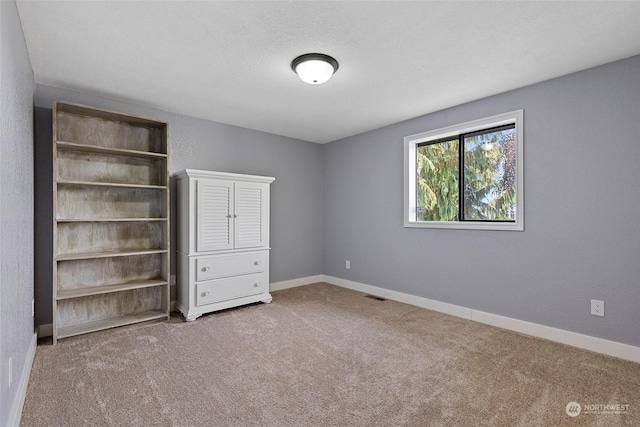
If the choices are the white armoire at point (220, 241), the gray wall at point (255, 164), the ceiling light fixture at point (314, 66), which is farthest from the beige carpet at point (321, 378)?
the ceiling light fixture at point (314, 66)

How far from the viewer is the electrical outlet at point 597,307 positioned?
8.16 feet

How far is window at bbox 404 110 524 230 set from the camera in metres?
3.10

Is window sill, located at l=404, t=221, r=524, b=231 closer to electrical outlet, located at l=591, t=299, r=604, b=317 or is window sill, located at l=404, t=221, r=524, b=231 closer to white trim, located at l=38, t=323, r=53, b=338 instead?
electrical outlet, located at l=591, t=299, r=604, b=317

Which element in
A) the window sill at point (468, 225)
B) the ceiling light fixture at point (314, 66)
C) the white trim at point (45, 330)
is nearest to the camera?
the ceiling light fixture at point (314, 66)

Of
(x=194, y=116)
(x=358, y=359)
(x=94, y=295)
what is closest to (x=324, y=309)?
(x=358, y=359)

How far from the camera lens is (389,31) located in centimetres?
205

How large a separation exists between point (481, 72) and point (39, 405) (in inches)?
150

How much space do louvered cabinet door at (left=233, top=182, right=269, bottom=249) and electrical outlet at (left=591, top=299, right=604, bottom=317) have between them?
10.5ft

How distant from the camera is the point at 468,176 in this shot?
3.52 m

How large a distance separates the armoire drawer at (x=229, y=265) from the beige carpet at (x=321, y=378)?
549 millimetres

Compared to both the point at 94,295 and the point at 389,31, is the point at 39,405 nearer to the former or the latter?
the point at 94,295

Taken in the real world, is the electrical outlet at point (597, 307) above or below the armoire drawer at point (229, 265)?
below

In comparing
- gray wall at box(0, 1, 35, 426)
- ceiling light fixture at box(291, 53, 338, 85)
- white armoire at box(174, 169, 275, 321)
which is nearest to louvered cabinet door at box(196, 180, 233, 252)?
white armoire at box(174, 169, 275, 321)

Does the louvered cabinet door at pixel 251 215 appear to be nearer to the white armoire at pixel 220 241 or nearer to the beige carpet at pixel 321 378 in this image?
the white armoire at pixel 220 241
